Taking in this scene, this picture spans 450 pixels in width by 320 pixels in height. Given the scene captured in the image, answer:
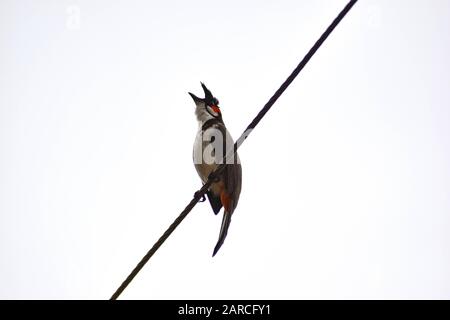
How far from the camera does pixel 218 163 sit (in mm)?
5699

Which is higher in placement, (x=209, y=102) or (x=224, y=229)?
(x=209, y=102)

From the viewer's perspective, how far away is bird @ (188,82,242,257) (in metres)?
5.86

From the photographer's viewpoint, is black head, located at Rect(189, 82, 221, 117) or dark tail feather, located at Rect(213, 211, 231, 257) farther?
black head, located at Rect(189, 82, 221, 117)

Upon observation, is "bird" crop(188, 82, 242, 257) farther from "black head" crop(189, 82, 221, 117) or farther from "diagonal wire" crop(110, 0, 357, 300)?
"diagonal wire" crop(110, 0, 357, 300)

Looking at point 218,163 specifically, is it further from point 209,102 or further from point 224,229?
point 209,102

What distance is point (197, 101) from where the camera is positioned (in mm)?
6508

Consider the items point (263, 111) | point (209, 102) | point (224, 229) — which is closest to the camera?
point (263, 111)

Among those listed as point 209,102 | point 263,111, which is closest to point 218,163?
point 209,102

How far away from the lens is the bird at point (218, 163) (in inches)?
231

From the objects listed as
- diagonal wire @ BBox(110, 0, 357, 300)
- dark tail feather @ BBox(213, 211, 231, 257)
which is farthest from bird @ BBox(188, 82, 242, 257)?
diagonal wire @ BBox(110, 0, 357, 300)

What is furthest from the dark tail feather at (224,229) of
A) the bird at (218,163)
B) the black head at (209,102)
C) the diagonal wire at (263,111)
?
the diagonal wire at (263,111)
